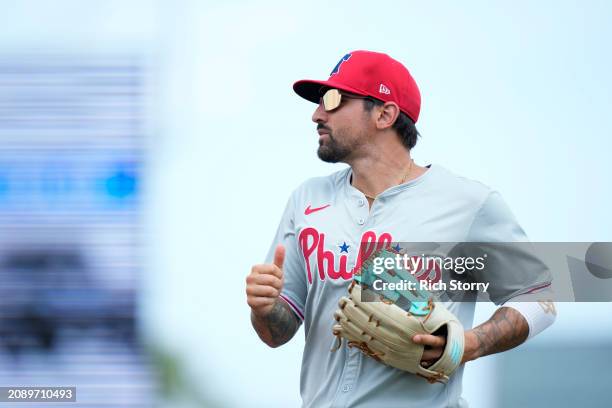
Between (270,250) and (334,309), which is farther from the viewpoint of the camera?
(270,250)

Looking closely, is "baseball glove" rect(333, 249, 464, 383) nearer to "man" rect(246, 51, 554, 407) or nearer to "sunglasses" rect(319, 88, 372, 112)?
"man" rect(246, 51, 554, 407)

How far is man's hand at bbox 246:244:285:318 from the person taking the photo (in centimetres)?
193

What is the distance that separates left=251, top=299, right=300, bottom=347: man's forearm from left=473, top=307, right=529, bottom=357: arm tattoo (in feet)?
1.36

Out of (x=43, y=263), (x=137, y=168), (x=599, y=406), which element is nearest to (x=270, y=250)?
(x=137, y=168)

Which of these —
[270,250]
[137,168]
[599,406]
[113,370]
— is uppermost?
[137,168]

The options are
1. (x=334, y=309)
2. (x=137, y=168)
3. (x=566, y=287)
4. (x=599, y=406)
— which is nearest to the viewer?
(x=334, y=309)

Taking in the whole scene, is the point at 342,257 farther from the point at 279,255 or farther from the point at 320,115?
the point at 320,115

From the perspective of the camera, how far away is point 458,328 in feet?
6.27

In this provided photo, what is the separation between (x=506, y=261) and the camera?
208 cm

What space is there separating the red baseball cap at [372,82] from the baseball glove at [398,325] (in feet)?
1.47

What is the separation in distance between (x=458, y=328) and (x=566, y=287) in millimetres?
437

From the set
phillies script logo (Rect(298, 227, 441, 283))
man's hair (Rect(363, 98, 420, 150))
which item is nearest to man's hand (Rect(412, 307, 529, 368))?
phillies script logo (Rect(298, 227, 441, 283))

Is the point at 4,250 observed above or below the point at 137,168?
below

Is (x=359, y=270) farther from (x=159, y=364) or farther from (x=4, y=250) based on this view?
(x=4, y=250)
